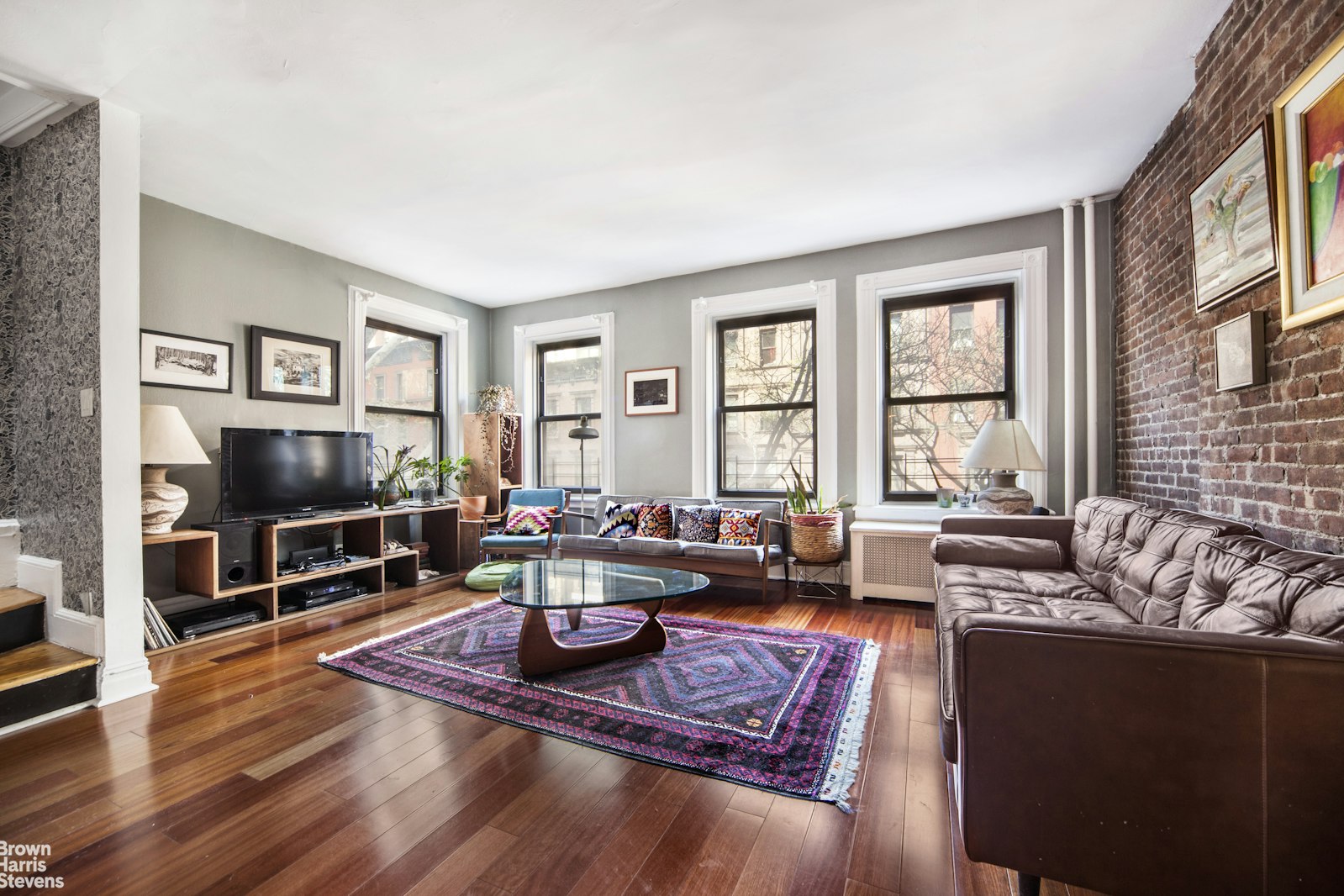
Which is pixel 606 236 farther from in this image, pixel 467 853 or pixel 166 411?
pixel 467 853

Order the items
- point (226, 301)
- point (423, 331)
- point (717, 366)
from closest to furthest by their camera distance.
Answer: point (226, 301) < point (717, 366) < point (423, 331)

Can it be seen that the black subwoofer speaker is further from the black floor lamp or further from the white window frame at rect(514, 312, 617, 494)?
the white window frame at rect(514, 312, 617, 494)

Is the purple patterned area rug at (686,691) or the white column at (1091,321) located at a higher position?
the white column at (1091,321)

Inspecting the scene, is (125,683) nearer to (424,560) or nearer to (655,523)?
(424,560)

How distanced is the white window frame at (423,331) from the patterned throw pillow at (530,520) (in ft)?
3.98

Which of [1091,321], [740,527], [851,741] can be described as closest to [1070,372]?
[1091,321]

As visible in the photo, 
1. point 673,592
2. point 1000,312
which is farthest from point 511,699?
point 1000,312

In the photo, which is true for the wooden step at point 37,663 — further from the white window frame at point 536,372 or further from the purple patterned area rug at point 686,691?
the white window frame at point 536,372

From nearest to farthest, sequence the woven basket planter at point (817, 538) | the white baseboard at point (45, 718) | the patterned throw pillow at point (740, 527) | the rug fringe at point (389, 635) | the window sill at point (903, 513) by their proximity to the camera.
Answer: the white baseboard at point (45, 718) < the rug fringe at point (389, 635) < the woven basket planter at point (817, 538) < the window sill at point (903, 513) < the patterned throw pillow at point (740, 527)

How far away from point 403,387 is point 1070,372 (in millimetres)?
5401

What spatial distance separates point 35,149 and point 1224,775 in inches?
203

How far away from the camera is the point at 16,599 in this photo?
278 centimetres

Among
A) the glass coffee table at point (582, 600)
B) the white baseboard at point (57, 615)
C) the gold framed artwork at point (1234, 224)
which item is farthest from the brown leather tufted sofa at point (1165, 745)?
the white baseboard at point (57, 615)

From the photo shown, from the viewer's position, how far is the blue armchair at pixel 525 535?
484 centimetres
